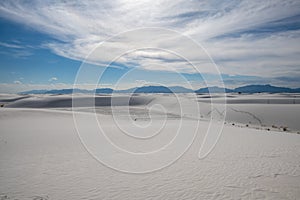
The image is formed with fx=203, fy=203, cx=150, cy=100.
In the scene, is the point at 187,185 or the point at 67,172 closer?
the point at 187,185

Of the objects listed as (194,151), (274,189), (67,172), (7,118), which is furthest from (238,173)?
(7,118)

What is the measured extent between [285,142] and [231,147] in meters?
4.04

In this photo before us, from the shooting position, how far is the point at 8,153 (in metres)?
9.09

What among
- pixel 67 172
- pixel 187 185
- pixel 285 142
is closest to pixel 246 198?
pixel 187 185

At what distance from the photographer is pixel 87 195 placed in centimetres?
562

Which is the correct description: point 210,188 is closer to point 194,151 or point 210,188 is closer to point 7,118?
point 194,151

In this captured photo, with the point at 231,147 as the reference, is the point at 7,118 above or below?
above

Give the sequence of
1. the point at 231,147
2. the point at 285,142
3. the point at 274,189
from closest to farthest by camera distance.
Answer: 1. the point at 274,189
2. the point at 231,147
3. the point at 285,142

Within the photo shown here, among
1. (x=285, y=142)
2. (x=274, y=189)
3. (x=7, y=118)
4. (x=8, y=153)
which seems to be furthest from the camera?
(x=7, y=118)

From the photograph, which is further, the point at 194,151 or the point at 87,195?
the point at 194,151

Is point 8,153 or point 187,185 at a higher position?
point 8,153

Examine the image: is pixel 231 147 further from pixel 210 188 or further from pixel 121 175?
pixel 121 175

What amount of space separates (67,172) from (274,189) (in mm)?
6714

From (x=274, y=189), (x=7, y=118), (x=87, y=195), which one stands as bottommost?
(x=274, y=189)
